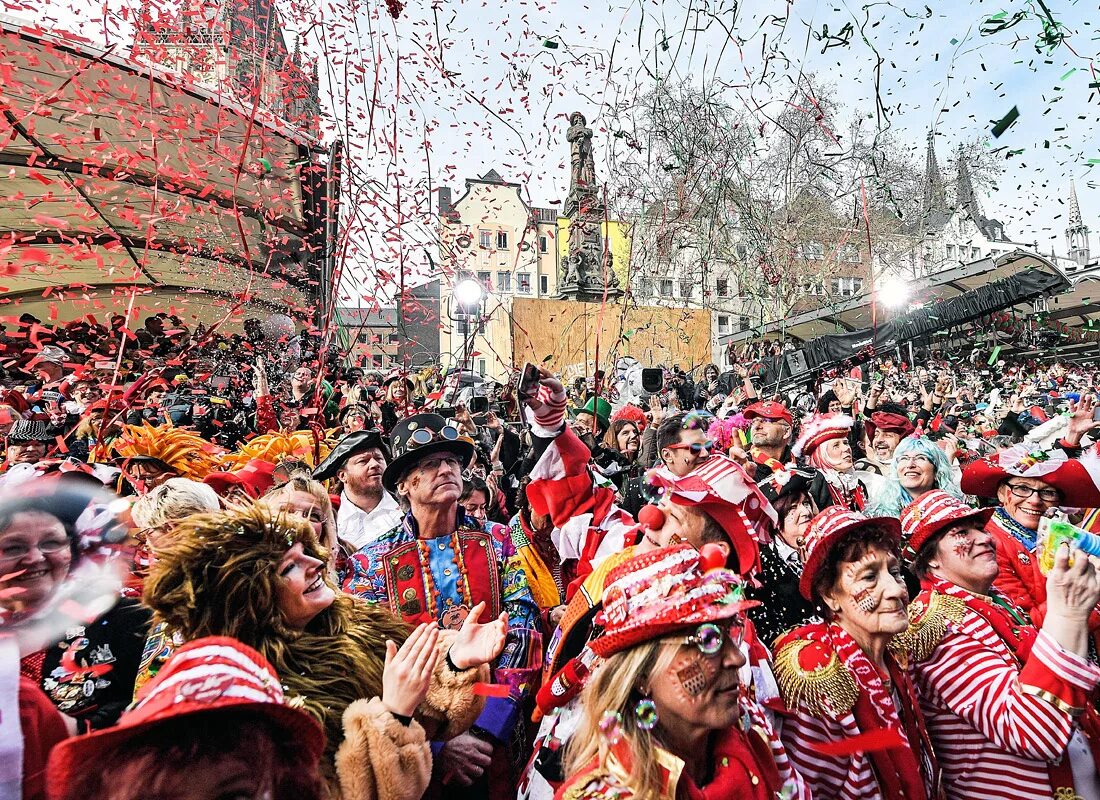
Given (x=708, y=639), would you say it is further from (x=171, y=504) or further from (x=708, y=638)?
(x=171, y=504)

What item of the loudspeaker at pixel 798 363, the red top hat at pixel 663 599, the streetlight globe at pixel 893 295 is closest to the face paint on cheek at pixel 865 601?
the red top hat at pixel 663 599

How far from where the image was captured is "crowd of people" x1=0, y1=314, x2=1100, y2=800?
1392 mm

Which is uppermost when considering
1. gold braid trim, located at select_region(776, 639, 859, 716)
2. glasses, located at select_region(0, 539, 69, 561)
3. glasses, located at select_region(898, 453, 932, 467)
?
glasses, located at select_region(0, 539, 69, 561)

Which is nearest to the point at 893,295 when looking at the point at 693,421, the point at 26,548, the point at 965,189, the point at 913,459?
the point at 965,189

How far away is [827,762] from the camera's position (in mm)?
2078

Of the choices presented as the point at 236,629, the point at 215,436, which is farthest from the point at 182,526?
the point at 215,436

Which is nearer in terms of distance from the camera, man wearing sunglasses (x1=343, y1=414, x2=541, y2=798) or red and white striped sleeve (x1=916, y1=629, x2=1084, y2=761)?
red and white striped sleeve (x1=916, y1=629, x2=1084, y2=761)

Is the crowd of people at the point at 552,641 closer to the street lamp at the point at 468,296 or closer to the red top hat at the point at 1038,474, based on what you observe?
the red top hat at the point at 1038,474

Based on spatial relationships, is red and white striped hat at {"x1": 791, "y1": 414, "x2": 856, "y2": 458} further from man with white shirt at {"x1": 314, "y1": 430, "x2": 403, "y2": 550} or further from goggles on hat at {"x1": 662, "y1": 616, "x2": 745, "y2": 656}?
goggles on hat at {"x1": 662, "y1": 616, "x2": 745, "y2": 656}

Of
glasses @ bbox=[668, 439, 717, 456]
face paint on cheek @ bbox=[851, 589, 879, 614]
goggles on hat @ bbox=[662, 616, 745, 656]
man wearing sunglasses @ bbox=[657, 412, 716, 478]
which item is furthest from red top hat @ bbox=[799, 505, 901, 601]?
glasses @ bbox=[668, 439, 717, 456]

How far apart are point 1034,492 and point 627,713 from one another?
10.2 feet

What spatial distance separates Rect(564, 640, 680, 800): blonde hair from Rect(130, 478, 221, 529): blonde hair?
1892 mm

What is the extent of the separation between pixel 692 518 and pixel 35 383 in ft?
26.8

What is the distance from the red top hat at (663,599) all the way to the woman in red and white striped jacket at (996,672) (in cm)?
97
